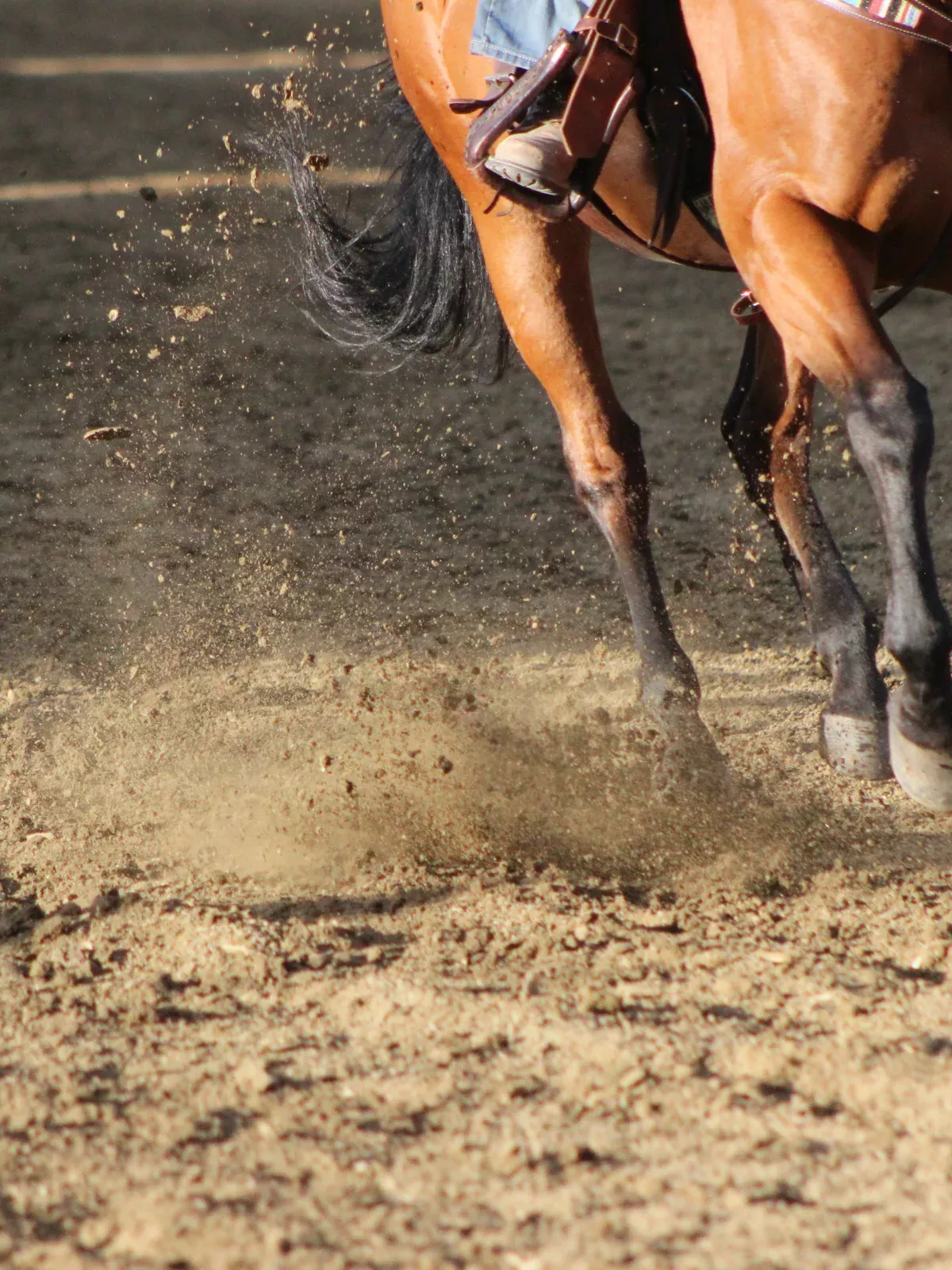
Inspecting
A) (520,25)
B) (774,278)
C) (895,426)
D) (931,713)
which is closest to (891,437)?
(895,426)

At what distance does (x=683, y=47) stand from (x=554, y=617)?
6.20 ft

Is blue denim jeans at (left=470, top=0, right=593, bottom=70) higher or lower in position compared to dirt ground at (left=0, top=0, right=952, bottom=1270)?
higher

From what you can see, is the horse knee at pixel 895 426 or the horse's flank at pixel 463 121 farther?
the horse's flank at pixel 463 121

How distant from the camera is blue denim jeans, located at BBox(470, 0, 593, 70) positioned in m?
3.06

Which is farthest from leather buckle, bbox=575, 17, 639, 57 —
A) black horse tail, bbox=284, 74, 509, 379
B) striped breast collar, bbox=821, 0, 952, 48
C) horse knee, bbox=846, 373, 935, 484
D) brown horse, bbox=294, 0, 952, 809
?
black horse tail, bbox=284, 74, 509, 379

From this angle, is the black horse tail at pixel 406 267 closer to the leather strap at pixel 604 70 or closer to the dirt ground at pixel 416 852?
the dirt ground at pixel 416 852

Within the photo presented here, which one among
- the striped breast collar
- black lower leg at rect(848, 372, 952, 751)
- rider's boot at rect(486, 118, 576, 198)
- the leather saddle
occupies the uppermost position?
the striped breast collar

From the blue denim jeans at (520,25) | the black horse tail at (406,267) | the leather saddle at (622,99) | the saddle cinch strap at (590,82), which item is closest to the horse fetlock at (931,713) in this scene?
the leather saddle at (622,99)

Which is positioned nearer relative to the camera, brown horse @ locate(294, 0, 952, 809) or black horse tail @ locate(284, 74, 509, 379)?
brown horse @ locate(294, 0, 952, 809)

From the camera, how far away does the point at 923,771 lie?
2.52 metres

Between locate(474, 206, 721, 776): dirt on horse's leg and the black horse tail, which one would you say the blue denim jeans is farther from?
the black horse tail

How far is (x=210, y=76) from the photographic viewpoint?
10680 millimetres

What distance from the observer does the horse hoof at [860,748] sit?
122 inches

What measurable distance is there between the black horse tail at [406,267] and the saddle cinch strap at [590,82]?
1.01 meters
